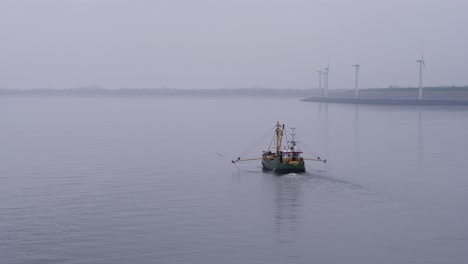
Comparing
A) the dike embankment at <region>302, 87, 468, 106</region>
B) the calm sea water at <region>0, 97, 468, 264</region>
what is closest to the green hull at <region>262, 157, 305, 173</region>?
the calm sea water at <region>0, 97, 468, 264</region>

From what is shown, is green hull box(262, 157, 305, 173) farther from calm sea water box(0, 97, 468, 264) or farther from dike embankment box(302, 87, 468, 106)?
dike embankment box(302, 87, 468, 106)

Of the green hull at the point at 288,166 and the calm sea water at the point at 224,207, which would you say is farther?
the green hull at the point at 288,166

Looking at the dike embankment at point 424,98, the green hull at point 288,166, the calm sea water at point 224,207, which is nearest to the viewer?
the calm sea water at point 224,207

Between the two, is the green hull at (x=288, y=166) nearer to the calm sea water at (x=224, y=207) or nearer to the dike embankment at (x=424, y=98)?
the calm sea water at (x=224, y=207)

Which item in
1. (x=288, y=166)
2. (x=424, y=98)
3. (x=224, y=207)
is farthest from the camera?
(x=424, y=98)

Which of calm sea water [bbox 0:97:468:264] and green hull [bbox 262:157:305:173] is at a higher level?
green hull [bbox 262:157:305:173]

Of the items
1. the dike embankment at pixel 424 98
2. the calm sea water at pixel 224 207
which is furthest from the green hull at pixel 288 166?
the dike embankment at pixel 424 98

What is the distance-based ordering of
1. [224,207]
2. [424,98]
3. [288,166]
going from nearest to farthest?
1. [224,207]
2. [288,166]
3. [424,98]

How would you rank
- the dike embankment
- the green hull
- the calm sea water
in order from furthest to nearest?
1. the dike embankment
2. the green hull
3. the calm sea water

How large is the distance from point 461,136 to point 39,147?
3450 centimetres

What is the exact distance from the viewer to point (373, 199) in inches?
995

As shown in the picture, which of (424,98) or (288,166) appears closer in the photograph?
(288,166)

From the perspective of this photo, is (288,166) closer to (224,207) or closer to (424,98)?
(224,207)

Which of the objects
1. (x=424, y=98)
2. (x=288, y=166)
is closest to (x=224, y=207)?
(x=288, y=166)
